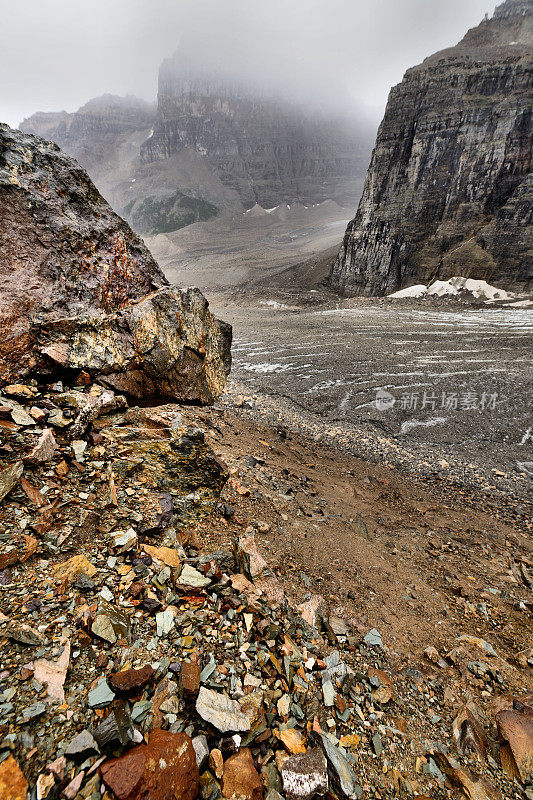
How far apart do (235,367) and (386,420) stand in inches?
298

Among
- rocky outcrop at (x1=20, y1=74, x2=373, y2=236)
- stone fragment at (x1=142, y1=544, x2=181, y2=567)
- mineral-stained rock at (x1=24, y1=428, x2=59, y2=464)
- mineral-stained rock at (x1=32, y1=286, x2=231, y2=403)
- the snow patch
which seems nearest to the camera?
stone fragment at (x1=142, y1=544, x2=181, y2=567)

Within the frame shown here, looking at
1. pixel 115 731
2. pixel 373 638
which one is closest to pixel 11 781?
pixel 115 731

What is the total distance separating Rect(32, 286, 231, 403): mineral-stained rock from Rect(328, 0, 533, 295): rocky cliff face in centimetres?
3640

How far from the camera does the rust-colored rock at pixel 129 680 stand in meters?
2.00

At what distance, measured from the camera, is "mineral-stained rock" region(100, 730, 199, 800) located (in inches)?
65.2

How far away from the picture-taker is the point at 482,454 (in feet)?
30.1

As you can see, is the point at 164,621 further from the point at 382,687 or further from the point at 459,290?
the point at 459,290

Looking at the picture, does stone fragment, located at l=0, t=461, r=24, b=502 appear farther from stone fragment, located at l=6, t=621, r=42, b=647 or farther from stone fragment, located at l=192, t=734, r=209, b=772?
stone fragment, located at l=192, t=734, r=209, b=772

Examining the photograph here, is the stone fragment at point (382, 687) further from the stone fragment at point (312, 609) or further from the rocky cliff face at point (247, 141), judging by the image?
the rocky cliff face at point (247, 141)

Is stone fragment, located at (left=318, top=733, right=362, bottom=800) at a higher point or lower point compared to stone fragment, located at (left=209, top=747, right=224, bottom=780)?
lower

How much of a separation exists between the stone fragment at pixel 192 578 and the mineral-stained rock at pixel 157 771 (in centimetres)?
99

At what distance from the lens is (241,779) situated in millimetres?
1886

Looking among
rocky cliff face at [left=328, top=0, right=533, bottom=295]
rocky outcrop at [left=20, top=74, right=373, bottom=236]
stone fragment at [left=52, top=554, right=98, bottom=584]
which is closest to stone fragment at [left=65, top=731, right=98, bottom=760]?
stone fragment at [left=52, top=554, right=98, bottom=584]

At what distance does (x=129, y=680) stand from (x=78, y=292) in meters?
4.51
